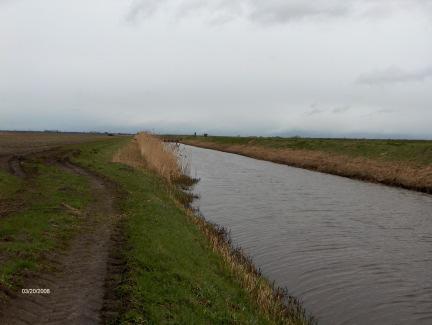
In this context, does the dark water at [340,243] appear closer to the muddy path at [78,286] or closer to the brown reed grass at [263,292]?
the brown reed grass at [263,292]

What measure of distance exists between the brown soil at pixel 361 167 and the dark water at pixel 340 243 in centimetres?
350

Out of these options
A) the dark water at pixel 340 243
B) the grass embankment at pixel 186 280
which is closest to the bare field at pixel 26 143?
the dark water at pixel 340 243

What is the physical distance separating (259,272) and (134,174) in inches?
557

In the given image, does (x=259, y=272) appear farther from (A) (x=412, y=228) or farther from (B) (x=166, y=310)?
(A) (x=412, y=228)

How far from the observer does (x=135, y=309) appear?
8.12m

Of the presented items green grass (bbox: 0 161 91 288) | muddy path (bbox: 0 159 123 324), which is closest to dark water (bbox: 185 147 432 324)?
muddy path (bbox: 0 159 123 324)

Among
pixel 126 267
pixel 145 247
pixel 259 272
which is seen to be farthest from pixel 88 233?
pixel 259 272

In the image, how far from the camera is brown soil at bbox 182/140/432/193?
120 ft

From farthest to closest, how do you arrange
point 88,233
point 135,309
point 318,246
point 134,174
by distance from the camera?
point 134,174, point 318,246, point 88,233, point 135,309

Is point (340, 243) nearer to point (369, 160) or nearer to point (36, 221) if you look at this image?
point (36, 221)

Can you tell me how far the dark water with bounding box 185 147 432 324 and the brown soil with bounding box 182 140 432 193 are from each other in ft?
11.5

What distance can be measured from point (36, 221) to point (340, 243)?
1129 cm

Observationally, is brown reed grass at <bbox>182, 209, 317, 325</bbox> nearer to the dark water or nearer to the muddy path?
the dark water

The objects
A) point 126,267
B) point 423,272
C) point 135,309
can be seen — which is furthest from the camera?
point 423,272
